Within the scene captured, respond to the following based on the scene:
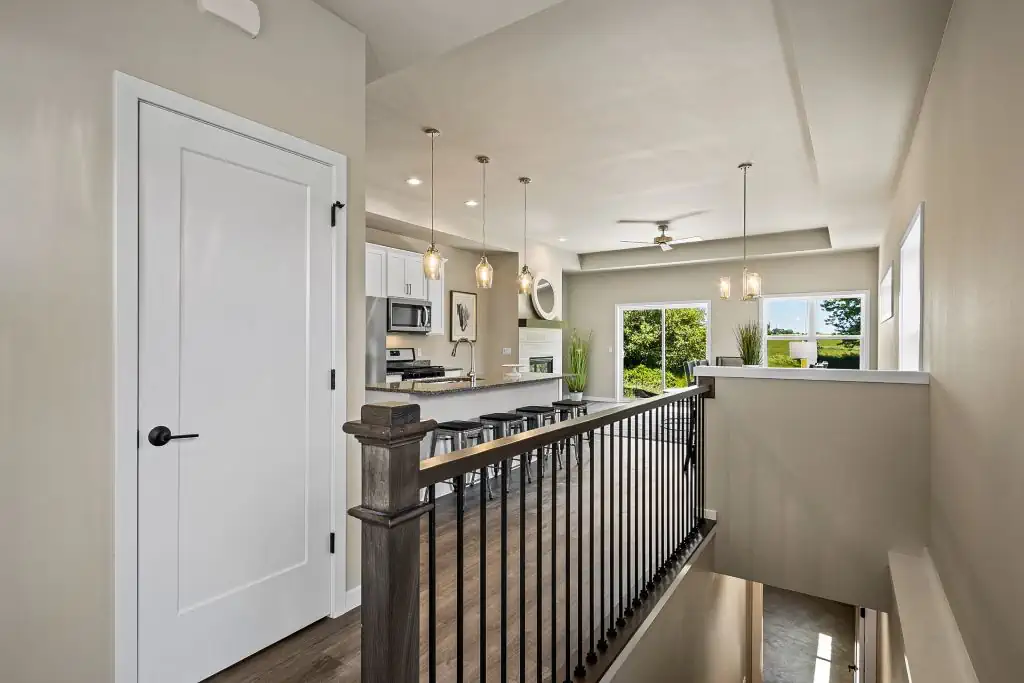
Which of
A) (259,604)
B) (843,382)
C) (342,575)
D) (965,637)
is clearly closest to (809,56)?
(843,382)

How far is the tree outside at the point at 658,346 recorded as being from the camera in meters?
8.83

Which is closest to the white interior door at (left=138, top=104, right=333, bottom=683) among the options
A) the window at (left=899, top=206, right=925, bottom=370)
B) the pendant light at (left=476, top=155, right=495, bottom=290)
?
the pendant light at (left=476, top=155, right=495, bottom=290)

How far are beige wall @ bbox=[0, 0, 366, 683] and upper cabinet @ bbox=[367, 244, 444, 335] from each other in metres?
4.18

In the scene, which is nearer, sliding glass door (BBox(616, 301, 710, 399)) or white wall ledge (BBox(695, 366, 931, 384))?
white wall ledge (BBox(695, 366, 931, 384))

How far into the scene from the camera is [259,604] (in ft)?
7.00

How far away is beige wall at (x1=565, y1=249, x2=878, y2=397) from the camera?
24.9 ft

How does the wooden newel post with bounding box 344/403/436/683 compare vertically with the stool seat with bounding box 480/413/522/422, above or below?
above

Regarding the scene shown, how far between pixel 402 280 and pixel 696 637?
474 centimetres

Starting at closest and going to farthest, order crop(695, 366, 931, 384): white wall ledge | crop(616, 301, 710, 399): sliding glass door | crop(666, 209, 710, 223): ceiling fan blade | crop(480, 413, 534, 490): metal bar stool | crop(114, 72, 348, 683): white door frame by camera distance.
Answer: crop(114, 72, 348, 683): white door frame < crop(695, 366, 931, 384): white wall ledge < crop(480, 413, 534, 490): metal bar stool < crop(666, 209, 710, 223): ceiling fan blade < crop(616, 301, 710, 399): sliding glass door

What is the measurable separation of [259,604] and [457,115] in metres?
3.04

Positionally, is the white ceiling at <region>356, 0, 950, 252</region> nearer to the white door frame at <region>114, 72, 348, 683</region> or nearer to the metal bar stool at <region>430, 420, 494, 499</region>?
the white door frame at <region>114, 72, 348, 683</region>

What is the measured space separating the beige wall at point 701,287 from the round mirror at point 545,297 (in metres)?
1.32

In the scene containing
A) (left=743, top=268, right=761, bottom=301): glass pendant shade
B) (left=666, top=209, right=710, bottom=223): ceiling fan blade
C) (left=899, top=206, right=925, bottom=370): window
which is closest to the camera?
(left=899, top=206, right=925, bottom=370): window

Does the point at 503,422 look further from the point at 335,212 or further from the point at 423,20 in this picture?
the point at 423,20
